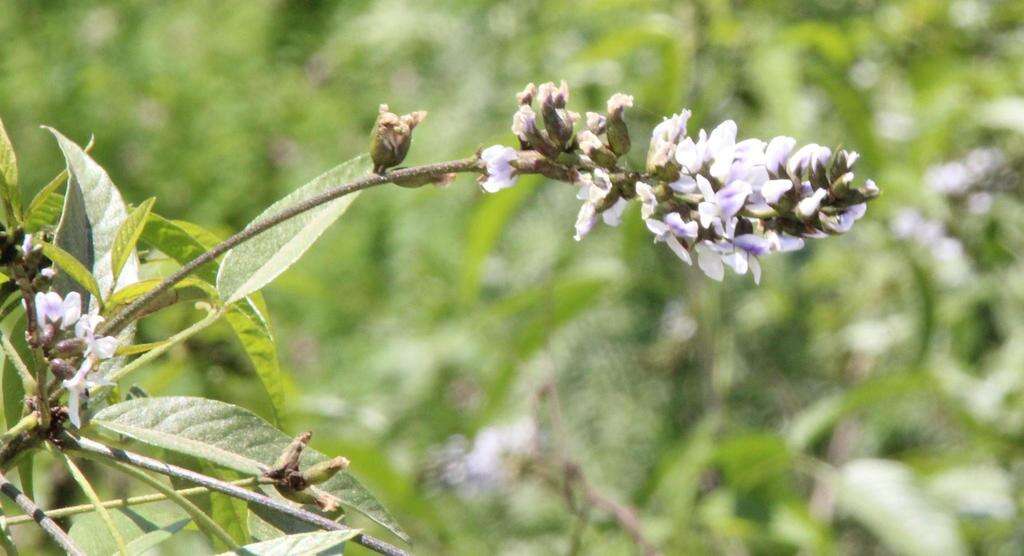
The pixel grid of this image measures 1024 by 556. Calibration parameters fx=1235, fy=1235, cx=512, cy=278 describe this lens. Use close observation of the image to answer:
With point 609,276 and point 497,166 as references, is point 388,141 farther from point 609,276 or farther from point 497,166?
point 609,276

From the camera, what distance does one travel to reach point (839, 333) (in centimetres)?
226

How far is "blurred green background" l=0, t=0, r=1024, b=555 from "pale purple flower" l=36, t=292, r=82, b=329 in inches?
22.1

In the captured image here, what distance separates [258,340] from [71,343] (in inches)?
6.2

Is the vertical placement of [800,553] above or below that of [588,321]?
below

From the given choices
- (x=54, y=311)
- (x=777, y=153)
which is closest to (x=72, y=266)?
(x=54, y=311)

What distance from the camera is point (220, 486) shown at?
546 millimetres

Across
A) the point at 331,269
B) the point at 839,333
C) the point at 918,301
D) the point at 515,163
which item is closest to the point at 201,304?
the point at 515,163

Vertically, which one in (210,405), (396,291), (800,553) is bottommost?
(210,405)

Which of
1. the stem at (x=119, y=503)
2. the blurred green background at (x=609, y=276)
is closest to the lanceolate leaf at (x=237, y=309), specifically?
the stem at (x=119, y=503)

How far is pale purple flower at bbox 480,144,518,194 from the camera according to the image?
0.58m

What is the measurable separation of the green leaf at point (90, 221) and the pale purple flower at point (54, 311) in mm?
41

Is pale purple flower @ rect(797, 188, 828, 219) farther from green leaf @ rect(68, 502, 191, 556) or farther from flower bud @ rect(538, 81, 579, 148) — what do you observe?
green leaf @ rect(68, 502, 191, 556)

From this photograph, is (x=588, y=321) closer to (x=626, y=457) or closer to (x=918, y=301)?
(x=626, y=457)

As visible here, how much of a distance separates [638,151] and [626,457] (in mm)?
552
